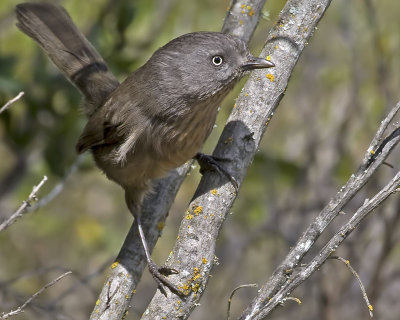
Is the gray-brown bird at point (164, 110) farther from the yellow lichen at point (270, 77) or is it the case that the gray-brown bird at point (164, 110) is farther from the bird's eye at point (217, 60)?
the yellow lichen at point (270, 77)

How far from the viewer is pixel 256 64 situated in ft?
12.1

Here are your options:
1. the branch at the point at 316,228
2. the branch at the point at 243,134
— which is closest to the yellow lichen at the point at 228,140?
the branch at the point at 243,134

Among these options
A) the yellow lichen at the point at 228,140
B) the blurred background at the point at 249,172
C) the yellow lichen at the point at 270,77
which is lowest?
the blurred background at the point at 249,172

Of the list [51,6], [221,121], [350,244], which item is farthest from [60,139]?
[350,244]

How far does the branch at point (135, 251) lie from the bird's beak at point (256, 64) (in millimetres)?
508

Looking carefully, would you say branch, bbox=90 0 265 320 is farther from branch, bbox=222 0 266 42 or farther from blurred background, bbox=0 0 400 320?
blurred background, bbox=0 0 400 320

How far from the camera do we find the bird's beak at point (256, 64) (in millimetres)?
3511

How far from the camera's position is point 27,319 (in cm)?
670

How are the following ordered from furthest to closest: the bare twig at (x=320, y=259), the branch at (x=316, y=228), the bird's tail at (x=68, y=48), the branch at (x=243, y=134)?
1. the bird's tail at (x=68, y=48)
2. the branch at (x=243, y=134)
3. the branch at (x=316, y=228)
4. the bare twig at (x=320, y=259)

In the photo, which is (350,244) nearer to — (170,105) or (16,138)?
(170,105)

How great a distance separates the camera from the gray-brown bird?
411cm

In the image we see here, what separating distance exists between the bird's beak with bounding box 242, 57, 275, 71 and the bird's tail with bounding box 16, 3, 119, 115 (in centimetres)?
156

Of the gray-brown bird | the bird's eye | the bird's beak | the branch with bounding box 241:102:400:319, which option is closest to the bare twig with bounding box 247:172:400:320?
the branch with bounding box 241:102:400:319

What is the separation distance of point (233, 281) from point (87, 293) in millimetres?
1622
